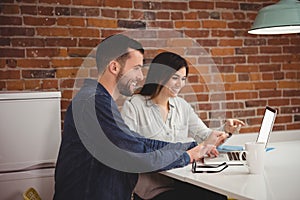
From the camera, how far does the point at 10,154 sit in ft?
9.85

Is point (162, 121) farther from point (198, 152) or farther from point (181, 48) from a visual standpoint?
point (181, 48)

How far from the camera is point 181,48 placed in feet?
13.1

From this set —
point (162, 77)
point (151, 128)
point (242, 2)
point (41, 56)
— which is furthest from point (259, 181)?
point (242, 2)

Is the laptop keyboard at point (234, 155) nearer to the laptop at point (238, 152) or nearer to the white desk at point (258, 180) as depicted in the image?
the laptop at point (238, 152)

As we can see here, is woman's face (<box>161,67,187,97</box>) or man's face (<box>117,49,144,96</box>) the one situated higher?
man's face (<box>117,49,144,96</box>)

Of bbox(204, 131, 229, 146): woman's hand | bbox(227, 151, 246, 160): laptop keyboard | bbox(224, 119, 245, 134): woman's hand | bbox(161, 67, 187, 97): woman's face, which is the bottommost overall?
bbox(227, 151, 246, 160): laptop keyboard

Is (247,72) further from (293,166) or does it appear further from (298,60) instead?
(293,166)

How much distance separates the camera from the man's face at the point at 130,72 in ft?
8.41

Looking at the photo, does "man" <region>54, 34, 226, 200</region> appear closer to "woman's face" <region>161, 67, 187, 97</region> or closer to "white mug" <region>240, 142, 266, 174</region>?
"white mug" <region>240, 142, 266, 174</region>

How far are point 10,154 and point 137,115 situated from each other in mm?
826

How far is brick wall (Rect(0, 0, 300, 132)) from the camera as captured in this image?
3.48 m

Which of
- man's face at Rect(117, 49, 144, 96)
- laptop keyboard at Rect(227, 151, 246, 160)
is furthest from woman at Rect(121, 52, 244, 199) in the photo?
man's face at Rect(117, 49, 144, 96)

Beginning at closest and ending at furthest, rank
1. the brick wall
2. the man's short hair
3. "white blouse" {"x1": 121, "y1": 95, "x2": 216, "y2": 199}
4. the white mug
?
the white mug → the man's short hair → "white blouse" {"x1": 121, "y1": 95, "x2": 216, "y2": 199} → the brick wall

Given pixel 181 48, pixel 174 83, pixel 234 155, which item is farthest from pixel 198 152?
pixel 181 48
